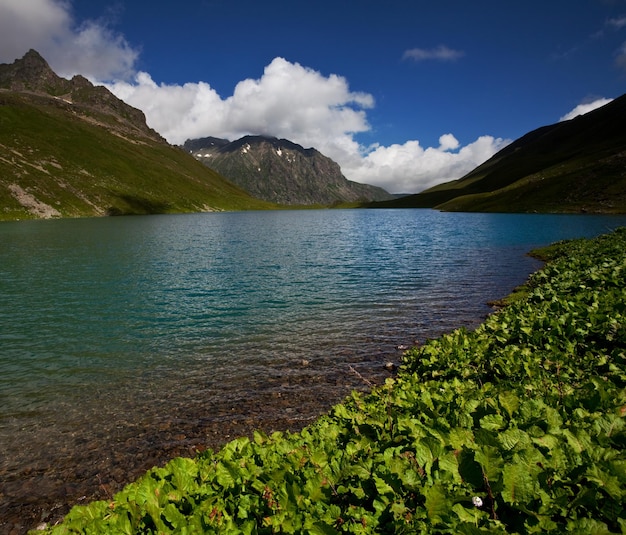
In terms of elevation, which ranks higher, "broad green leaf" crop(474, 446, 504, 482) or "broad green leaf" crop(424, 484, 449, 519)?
"broad green leaf" crop(474, 446, 504, 482)

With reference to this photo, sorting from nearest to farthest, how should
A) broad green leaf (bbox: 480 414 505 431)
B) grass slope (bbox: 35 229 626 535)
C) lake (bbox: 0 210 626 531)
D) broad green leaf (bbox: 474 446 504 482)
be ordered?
grass slope (bbox: 35 229 626 535) < broad green leaf (bbox: 474 446 504 482) < broad green leaf (bbox: 480 414 505 431) < lake (bbox: 0 210 626 531)

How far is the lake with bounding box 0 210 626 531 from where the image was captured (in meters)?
12.5

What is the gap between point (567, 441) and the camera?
541 centimetres

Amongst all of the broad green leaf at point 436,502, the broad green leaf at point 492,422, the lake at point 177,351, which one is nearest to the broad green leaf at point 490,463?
the broad green leaf at point 436,502

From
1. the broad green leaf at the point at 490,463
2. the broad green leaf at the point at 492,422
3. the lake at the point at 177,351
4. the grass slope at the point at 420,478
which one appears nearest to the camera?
the grass slope at the point at 420,478

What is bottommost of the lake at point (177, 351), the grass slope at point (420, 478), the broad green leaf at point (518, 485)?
the lake at point (177, 351)

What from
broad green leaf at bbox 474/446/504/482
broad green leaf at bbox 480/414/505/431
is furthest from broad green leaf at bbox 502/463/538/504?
broad green leaf at bbox 480/414/505/431

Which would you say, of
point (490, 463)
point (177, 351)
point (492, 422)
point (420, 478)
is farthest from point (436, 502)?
point (177, 351)

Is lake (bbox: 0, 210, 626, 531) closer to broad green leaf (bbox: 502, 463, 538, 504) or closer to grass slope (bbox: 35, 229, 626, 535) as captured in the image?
grass slope (bbox: 35, 229, 626, 535)

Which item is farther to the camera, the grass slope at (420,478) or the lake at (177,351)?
the lake at (177,351)

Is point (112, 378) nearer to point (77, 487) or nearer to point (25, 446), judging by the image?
point (25, 446)

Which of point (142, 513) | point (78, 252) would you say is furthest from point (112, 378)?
point (78, 252)

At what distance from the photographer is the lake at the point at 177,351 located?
12.5m

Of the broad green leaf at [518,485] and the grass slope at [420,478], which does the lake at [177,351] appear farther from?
the broad green leaf at [518,485]
